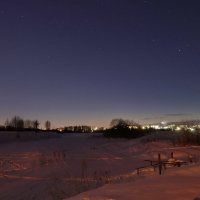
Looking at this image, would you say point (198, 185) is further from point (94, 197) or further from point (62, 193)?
point (62, 193)

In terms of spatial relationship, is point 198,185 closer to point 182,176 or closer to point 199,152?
point 182,176

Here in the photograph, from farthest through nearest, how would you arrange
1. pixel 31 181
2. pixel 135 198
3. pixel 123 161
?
pixel 123 161 < pixel 31 181 < pixel 135 198

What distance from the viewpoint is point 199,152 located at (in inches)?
1588

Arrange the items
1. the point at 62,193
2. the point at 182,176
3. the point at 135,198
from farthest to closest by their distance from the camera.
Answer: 1. the point at 62,193
2. the point at 182,176
3. the point at 135,198

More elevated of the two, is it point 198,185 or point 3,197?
point 198,185

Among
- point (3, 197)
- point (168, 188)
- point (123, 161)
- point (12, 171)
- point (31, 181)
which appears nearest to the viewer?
point (168, 188)

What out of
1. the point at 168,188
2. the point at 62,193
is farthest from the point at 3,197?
the point at 168,188

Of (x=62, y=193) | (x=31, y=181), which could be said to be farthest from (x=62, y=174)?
(x=62, y=193)

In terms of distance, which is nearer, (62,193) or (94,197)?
(94,197)

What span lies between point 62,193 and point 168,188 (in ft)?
28.3

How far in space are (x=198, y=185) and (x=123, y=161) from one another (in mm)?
24964

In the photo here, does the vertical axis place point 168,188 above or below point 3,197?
above

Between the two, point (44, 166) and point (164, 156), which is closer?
point (44, 166)

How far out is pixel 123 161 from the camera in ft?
120
